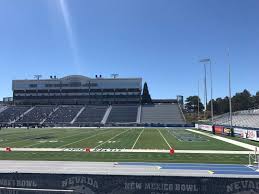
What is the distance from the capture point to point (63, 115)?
112m

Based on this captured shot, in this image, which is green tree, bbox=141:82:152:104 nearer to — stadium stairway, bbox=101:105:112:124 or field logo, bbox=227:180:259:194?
stadium stairway, bbox=101:105:112:124

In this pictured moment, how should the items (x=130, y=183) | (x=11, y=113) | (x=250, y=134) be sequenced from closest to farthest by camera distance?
(x=130, y=183)
(x=250, y=134)
(x=11, y=113)

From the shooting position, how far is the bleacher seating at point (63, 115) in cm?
10644

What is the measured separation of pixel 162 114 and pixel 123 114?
1217 centimetres

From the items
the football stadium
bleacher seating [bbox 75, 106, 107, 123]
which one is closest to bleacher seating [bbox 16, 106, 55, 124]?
the football stadium

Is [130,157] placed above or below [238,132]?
below

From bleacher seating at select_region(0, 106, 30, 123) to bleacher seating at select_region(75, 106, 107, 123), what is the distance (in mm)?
20299

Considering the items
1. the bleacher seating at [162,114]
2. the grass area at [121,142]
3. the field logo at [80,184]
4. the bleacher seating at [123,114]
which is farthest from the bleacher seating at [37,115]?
the field logo at [80,184]

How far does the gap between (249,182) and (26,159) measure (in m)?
18.7

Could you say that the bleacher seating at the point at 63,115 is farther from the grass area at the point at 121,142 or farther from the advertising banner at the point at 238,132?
the advertising banner at the point at 238,132

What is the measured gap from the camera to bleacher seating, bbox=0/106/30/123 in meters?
110

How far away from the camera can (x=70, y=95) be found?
131 metres

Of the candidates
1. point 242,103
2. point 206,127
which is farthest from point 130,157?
point 242,103

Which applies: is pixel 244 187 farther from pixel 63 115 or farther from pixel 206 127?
pixel 63 115
